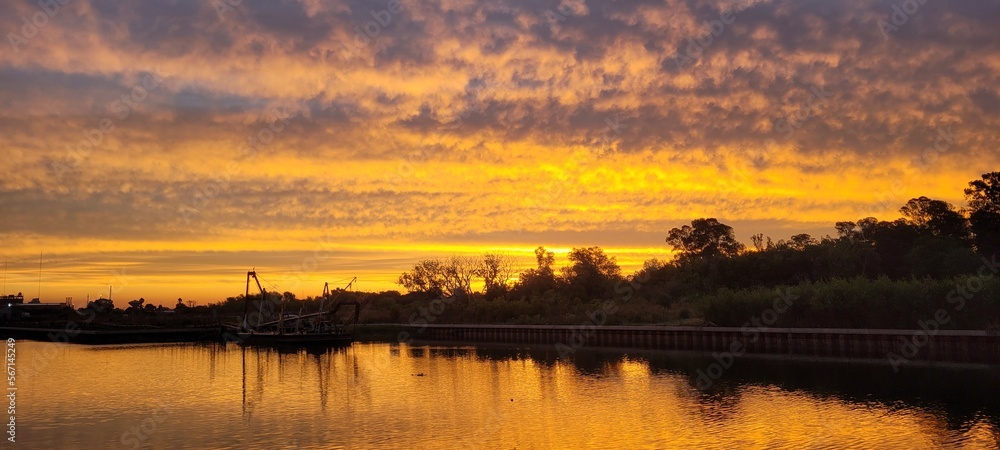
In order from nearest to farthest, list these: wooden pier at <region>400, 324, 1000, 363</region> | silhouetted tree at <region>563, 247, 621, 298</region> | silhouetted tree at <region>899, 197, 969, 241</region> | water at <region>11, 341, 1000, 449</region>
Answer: water at <region>11, 341, 1000, 449</region> → wooden pier at <region>400, 324, 1000, 363</region> → silhouetted tree at <region>899, 197, 969, 241</region> → silhouetted tree at <region>563, 247, 621, 298</region>

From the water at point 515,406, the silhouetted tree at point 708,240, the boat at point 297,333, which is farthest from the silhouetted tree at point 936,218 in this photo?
the boat at point 297,333

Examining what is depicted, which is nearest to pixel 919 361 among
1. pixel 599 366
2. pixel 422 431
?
pixel 599 366

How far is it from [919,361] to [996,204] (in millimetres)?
53132

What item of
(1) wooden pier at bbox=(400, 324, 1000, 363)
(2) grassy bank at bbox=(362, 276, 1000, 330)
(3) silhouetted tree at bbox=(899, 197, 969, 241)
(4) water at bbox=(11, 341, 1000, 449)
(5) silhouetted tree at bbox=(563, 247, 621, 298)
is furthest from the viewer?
(5) silhouetted tree at bbox=(563, 247, 621, 298)

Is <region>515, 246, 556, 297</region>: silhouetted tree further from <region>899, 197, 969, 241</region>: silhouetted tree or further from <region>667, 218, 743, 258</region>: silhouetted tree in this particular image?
<region>899, 197, 969, 241</region>: silhouetted tree

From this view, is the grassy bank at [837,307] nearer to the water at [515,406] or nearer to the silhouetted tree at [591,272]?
the water at [515,406]

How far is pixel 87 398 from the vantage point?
1636 inches

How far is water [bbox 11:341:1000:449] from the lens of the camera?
1140 inches

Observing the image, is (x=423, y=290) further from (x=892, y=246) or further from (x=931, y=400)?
(x=931, y=400)

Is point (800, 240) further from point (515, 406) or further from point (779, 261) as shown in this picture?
point (515, 406)

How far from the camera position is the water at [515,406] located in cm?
2895

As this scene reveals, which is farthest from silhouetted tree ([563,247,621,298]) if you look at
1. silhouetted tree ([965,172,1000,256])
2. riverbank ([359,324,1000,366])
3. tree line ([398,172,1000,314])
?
silhouetted tree ([965,172,1000,256])

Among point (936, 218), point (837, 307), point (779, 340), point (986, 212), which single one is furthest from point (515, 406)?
point (936, 218)

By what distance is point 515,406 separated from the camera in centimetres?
3791
